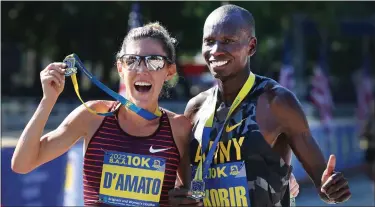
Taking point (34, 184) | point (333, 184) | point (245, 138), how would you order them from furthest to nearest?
point (34, 184), point (245, 138), point (333, 184)

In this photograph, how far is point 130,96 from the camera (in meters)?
3.39

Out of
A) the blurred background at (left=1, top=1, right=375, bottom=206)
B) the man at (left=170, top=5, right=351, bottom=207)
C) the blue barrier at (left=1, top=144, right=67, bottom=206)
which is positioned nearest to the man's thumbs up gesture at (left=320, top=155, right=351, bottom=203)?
the man at (left=170, top=5, right=351, bottom=207)

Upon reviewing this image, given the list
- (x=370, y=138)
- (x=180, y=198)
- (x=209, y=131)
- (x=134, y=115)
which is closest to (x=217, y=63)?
(x=209, y=131)

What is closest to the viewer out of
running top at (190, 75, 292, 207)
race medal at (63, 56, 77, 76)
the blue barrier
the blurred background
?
race medal at (63, 56, 77, 76)

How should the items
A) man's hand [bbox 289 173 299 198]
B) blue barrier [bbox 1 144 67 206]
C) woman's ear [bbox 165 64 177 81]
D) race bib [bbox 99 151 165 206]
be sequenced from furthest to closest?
blue barrier [bbox 1 144 67 206] < man's hand [bbox 289 173 299 198] < woman's ear [bbox 165 64 177 81] < race bib [bbox 99 151 165 206]

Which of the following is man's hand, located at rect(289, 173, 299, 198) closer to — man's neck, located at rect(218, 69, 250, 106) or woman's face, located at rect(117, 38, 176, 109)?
man's neck, located at rect(218, 69, 250, 106)

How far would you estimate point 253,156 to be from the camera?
3.38 metres

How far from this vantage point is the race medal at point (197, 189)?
326 centimetres

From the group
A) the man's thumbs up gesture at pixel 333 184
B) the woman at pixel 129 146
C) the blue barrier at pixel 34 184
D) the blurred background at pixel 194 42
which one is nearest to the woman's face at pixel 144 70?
the woman at pixel 129 146

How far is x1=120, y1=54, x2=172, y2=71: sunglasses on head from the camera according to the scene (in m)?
3.37

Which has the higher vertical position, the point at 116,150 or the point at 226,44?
the point at 226,44

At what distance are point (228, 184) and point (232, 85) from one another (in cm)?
47

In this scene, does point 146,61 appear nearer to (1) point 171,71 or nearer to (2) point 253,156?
(1) point 171,71

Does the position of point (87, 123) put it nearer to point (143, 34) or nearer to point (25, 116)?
point (143, 34)
